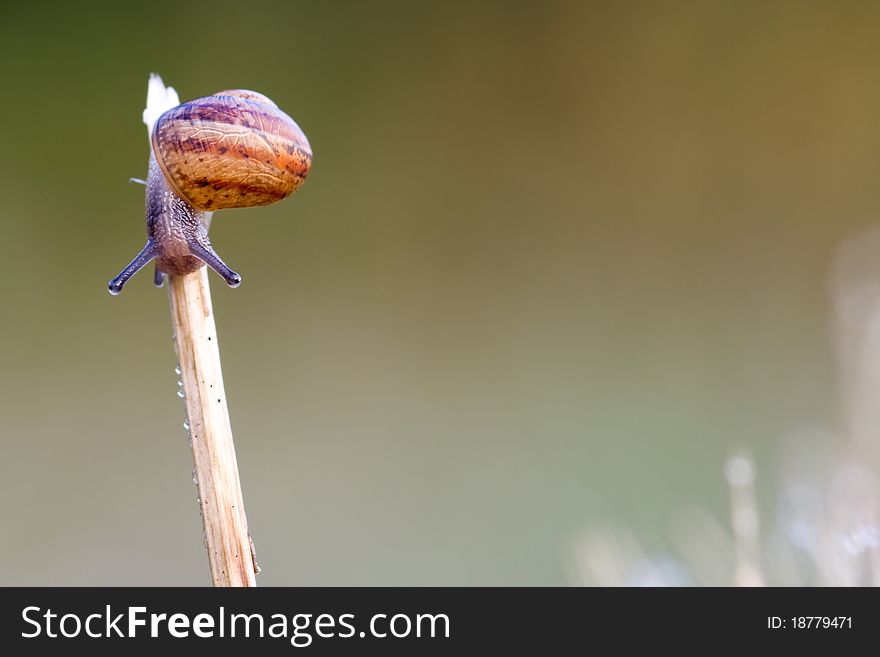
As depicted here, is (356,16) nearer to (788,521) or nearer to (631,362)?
(631,362)

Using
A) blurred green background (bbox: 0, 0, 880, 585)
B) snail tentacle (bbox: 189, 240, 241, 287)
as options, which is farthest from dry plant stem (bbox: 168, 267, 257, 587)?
blurred green background (bbox: 0, 0, 880, 585)

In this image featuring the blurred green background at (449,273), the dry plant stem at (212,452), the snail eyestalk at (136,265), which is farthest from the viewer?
the blurred green background at (449,273)

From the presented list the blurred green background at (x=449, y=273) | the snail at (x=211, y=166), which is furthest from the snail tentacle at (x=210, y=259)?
the blurred green background at (x=449, y=273)

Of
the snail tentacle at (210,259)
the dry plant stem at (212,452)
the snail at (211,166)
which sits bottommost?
the dry plant stem at (212,452)

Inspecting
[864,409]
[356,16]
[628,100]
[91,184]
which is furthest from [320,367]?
[864,409]

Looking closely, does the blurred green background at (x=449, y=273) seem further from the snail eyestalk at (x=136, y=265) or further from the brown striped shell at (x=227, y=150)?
the brown striped shell at (x=227, y=150)

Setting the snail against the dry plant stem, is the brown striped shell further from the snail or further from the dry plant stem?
the dry plant stem

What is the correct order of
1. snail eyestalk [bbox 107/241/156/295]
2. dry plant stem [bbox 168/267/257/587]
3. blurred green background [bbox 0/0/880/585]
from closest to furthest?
dry plant stem [bbox 168/267/257/587] → snail eyestalk [bbox 107/241/156/295] → blurred green background [bbox 0/0/880/585]

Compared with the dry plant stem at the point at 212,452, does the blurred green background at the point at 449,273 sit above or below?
above
